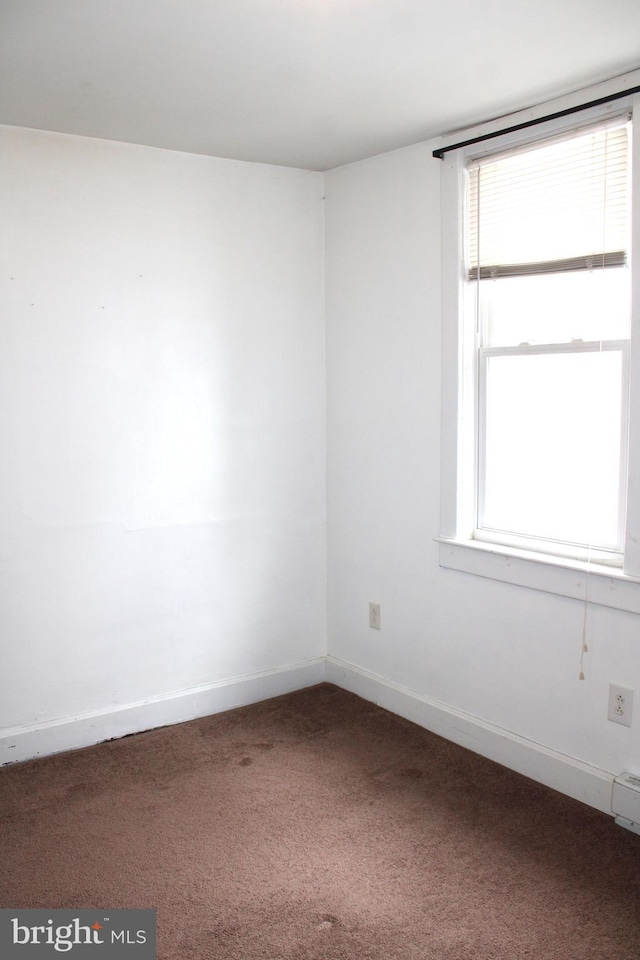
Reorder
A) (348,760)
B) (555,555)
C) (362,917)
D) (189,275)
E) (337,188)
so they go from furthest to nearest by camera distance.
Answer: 1. (337,188)
2. (189,275)
3. (348,760)
4. (555,555)
5. (362,917)

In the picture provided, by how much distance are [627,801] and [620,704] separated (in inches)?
12.2

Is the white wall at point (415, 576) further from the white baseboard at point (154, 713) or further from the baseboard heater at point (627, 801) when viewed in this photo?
the white baseboard at point (154, 713)

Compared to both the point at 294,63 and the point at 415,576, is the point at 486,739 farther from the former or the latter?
the point at 294,63

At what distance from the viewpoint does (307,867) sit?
250 centimetres

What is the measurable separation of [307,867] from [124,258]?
2404 mm

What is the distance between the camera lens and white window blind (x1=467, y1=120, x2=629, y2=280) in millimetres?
2652

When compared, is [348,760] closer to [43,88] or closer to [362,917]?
Result: [362,917]

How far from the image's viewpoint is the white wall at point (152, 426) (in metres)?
3.14

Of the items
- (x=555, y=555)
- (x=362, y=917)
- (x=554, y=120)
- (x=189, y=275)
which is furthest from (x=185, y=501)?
(x=554, y=120)

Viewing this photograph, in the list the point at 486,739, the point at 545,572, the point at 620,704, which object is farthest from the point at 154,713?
the point at 620,704

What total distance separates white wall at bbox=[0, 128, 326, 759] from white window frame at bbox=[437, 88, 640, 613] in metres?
0.86

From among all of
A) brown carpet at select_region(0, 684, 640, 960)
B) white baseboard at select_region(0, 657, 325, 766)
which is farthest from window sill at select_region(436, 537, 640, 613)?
white baseboard at select_region(0, 657, 325, 766)

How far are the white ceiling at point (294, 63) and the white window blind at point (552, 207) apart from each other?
7.7 inches

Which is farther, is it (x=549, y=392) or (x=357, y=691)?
(x=357, y=691)
